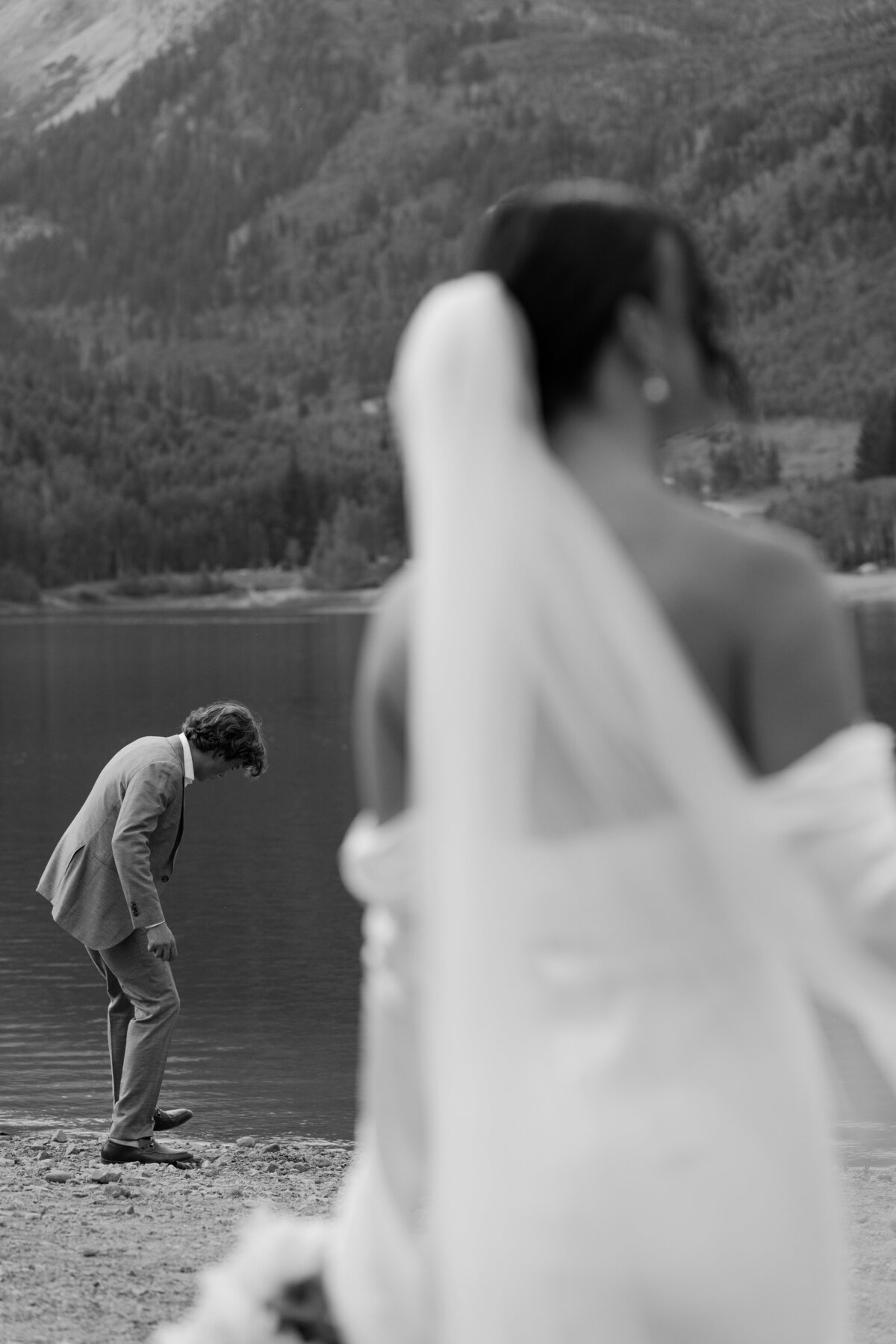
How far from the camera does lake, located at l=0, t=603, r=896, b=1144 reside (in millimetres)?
11117

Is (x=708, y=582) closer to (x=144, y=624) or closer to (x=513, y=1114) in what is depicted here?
(x=513, y=1114)

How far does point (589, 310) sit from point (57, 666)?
234 feet

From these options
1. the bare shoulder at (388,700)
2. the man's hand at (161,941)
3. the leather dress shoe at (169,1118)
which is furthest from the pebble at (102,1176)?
the bare shoulder at (388,700)

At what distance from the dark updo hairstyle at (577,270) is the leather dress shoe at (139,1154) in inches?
A: 285

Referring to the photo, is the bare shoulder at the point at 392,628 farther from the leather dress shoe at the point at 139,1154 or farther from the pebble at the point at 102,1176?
the leather dress shoe at the point at 139,1154

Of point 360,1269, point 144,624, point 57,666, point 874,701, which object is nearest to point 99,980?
point 360,1269

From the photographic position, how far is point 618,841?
179 cm

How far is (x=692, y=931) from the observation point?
1.79 m

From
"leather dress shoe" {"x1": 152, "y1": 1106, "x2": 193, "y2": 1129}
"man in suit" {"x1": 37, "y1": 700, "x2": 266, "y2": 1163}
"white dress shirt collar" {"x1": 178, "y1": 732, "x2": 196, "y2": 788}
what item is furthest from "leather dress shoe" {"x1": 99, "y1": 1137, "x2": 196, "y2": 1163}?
"white dress shirt collar" {"x1": 178, "y1": 732, "x2": 196, "y2": 788}

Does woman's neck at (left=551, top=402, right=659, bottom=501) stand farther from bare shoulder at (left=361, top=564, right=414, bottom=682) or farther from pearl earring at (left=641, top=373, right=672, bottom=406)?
bare shoulder at (left=361, top=564, right=414, bottom=682)

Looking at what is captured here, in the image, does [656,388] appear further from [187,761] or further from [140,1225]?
[187,761]

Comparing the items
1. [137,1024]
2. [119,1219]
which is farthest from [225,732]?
[119,1219]

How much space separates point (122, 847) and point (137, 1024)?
100 cm

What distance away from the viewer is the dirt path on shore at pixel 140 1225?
557 centimetres
